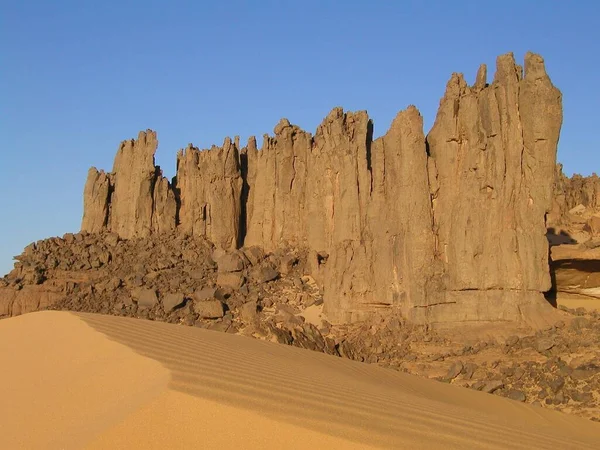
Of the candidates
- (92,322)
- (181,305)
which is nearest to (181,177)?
(181,305)

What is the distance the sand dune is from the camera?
4.07 metres

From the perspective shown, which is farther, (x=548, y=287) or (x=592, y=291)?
(x=592, y=291)

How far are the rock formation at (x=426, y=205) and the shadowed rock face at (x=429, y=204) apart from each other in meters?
0.04

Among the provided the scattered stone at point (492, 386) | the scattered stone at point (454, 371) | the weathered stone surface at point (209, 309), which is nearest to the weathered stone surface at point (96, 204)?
the weathered stone surface at point (209, 309)

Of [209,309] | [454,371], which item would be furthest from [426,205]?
[209,309]

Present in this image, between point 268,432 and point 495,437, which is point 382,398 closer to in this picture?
point 495,437

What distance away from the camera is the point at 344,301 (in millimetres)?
25922

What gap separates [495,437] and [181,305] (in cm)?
2418

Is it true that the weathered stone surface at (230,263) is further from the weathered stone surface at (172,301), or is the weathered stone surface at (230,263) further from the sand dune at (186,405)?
the sand dune at (186,405)

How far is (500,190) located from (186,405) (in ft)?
61.8

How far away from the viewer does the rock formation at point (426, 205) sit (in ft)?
A: 69.6

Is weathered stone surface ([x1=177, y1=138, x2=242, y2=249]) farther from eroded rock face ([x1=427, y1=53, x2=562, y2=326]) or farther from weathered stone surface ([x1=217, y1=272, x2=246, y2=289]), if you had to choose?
eroded rock face ([x1=427, y1=53, x2=562, y2=326])

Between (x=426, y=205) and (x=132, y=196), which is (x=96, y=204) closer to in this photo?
(x=132, y=196)


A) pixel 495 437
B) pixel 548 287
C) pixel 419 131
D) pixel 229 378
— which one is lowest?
pixel 495 437
